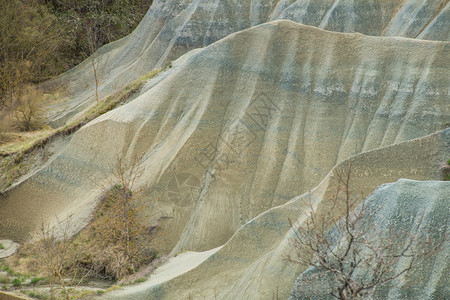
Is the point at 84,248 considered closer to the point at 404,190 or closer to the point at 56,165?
the point at 56,165

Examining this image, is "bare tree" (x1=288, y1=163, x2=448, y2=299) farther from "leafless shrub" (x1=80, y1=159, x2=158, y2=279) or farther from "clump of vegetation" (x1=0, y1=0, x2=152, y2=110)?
"clump of vegetation" (x1=0, y1=0, x2=152, y2=110)

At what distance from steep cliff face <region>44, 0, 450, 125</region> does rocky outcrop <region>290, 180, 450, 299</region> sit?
22.0m

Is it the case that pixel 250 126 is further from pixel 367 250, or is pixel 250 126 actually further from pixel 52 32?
pixel 52 32

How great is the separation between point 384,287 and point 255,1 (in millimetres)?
35512

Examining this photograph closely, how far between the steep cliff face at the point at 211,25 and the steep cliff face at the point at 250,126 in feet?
31.3

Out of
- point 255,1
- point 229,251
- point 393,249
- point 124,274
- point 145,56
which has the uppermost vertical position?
point 255,1

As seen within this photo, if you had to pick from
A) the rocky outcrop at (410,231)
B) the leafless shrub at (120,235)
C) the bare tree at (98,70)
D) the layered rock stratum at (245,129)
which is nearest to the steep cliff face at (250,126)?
the layered rock stratum at (245,129)

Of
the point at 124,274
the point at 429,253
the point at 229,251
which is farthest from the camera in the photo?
the point at 124,274

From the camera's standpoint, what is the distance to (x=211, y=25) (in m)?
45.6

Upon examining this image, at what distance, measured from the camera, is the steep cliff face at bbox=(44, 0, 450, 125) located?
36.8 m

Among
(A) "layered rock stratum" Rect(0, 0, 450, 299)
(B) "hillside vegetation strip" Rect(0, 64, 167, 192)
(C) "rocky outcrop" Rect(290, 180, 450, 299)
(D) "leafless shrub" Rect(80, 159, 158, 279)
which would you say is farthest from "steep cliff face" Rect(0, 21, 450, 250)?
(C) "rocky outcrop" Rect(290, 180, 450, 299)

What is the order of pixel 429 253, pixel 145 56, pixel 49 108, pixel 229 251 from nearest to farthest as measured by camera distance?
pixel 429 253, pixel 229 251, pixel 49 108, pixel 145 56

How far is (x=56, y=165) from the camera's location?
31234 mm

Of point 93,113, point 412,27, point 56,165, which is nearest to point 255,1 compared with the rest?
point 412,27
